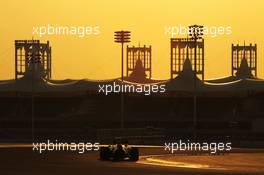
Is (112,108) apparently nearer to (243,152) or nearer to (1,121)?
(1,121)

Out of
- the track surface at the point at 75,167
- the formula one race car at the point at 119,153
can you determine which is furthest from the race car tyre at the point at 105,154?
the track surface at the point at 75,167

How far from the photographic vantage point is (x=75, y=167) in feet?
227

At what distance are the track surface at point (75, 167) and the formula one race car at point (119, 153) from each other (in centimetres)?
92

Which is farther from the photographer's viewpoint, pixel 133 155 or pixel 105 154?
pixel 105 154

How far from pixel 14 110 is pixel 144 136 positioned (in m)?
79.7

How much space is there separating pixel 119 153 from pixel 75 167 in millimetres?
9290

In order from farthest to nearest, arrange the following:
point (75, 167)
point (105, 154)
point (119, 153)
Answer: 1. point (105, 154)
2. point (119, 153)
3. point (75, 167)

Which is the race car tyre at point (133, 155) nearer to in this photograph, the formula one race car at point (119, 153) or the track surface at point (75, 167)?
the formula one race car at point (119, 153)

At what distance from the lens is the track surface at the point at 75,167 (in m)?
64.0

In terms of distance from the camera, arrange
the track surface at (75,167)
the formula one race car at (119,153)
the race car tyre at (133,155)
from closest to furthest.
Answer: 1. the track surface at (75,167)
2. the formula one race car at (119,153)
3. the race car tyre at (133,155)

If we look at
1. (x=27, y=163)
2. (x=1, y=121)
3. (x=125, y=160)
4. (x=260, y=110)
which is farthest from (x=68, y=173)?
(x=260, y=110)

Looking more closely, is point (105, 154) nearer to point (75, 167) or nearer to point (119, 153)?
point (119, 153)

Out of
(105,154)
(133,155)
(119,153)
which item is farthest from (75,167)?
(133,155)

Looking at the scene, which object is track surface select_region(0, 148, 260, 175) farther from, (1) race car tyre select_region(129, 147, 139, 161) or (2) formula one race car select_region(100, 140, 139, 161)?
(1) race car tyre select_region(129, 147, 139, 161)
